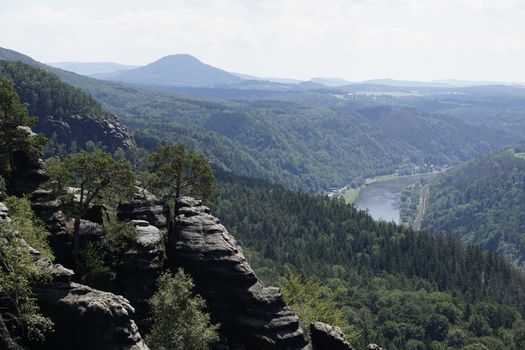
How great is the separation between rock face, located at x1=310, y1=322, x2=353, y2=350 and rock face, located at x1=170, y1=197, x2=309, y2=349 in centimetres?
203

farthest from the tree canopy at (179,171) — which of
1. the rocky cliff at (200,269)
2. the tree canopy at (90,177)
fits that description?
the tree canopy at (90,177)

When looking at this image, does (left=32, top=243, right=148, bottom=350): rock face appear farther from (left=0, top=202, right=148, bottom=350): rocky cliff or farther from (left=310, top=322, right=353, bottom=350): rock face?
(left=310, top=322, right=353, bottom=350): rock face

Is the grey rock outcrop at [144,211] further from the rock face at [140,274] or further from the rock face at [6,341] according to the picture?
the rock face at [6,341]

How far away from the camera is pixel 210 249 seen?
68625 millimetres

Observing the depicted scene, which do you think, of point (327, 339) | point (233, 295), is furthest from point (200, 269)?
point (327, 339)

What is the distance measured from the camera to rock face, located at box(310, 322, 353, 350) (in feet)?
220

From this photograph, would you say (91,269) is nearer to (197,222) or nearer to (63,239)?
(63,239)

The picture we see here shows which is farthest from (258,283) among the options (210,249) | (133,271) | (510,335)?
(510,335)

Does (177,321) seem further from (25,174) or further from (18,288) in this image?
(25,174)

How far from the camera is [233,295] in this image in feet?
219

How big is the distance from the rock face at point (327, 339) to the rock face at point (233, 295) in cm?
203

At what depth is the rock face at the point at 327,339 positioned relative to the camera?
220 ft

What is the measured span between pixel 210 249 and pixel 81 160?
63.4ft

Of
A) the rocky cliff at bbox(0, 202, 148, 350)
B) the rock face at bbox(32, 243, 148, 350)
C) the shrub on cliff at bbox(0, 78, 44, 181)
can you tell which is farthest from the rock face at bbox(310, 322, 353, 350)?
the shrub on cliff at bbox(0, 78, 44, 181)
